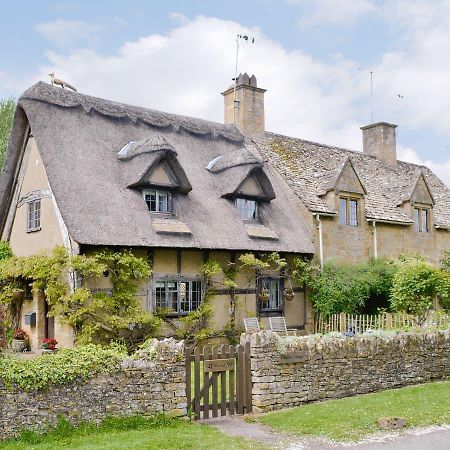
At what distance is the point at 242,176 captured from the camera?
2097 cm

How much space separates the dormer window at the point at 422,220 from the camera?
88.3 feet

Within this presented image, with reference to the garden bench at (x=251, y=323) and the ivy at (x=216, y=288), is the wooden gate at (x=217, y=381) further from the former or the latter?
the garden bench at (x=251, y=323)

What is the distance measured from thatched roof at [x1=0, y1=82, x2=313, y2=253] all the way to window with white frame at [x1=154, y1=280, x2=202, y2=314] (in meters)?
Result: 1.36

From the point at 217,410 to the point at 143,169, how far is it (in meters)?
9.06

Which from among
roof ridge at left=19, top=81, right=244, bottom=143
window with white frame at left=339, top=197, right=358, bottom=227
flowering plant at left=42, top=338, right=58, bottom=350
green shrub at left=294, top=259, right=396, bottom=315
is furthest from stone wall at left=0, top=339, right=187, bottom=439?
window with white frame at left=339, top=197, right=358, bottom=227

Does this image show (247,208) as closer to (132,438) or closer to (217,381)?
(217,381)

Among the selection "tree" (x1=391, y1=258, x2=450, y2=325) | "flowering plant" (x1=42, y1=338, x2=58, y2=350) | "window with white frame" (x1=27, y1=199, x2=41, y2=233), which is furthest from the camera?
"tree" (x1=391, y1=258, x2=450, y2=325)

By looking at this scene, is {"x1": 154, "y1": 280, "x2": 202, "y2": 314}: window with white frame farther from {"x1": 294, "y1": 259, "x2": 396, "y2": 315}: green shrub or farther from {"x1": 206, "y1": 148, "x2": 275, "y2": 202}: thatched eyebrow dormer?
{"x1": 294, "y1": 259, "x2": 396, "y2": 315}: green shrub

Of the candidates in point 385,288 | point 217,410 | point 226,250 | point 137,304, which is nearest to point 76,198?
point 137,304

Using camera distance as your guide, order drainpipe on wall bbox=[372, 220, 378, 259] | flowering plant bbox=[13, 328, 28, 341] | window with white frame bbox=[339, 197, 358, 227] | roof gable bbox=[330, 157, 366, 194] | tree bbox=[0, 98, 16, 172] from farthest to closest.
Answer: tree bbox=[0, 98, 16, 172], drainpipe on wall bbox=[372, 220, 378, 259], window with white frame bbox=[339, 197, 358, 227], roof gable bbox=[330, 157, 366, 194], flowering plant bbox=[13, 328, 28, 341]

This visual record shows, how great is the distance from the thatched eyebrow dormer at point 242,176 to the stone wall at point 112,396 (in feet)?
34.3

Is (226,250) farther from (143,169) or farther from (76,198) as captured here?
(76,198)

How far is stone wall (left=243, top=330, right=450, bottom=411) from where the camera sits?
1221cm

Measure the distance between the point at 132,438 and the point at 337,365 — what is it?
545 cm
